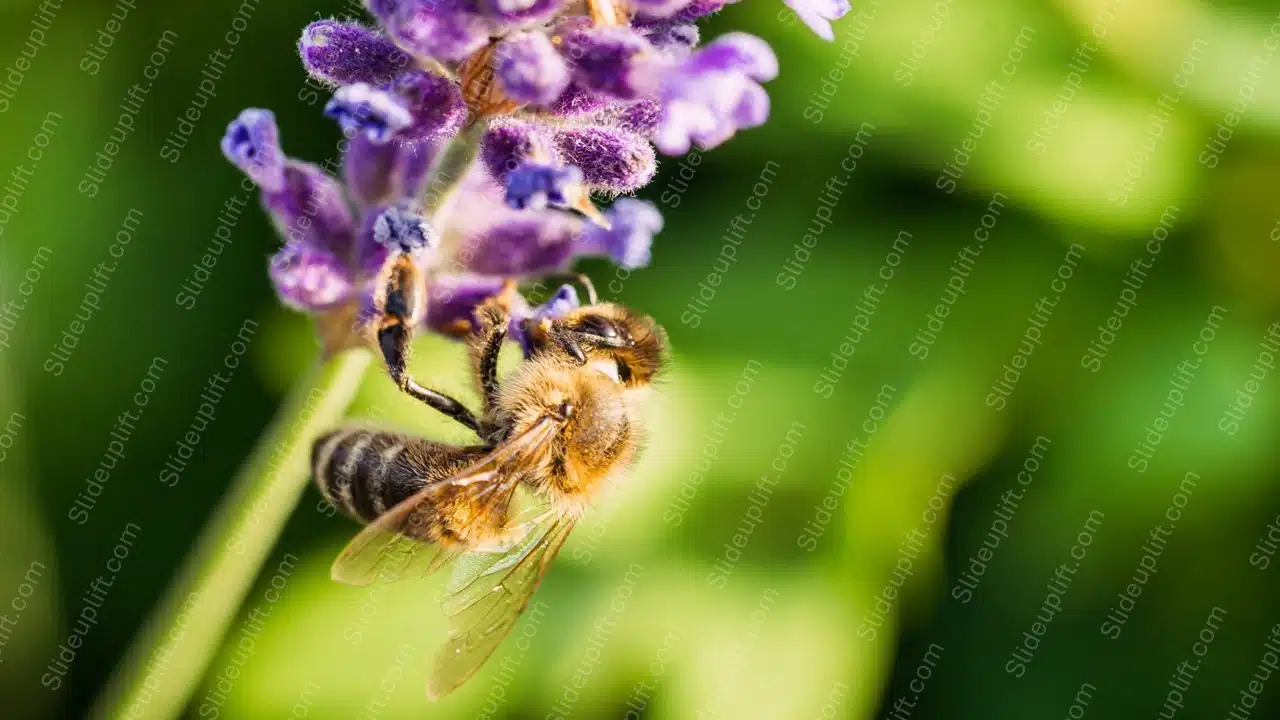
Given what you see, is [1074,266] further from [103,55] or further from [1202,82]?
[103,55]

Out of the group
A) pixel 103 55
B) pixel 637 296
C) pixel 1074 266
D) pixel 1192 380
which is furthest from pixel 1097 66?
pixel 103 55

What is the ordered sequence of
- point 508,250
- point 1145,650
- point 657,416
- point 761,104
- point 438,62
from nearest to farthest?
point 761,104
point 438,62
point 508,250
point 657,416
point 1145,650

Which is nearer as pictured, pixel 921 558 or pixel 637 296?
pixel 921 558

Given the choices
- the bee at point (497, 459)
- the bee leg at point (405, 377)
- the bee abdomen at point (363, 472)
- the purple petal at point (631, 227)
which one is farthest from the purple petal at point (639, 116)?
the bee abdomen at point (363, 472)

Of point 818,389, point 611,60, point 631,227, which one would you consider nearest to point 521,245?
point 631,227

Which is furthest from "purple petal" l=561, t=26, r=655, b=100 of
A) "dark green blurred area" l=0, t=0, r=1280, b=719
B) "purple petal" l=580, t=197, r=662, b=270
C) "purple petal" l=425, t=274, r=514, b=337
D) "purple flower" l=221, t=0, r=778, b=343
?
"dark green blurred area" l=0, t=0, r=1280, b=719

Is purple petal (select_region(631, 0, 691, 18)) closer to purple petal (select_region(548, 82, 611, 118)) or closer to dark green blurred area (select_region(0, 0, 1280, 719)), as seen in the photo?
purple petal (select_region(548, 82, 611, 118))
